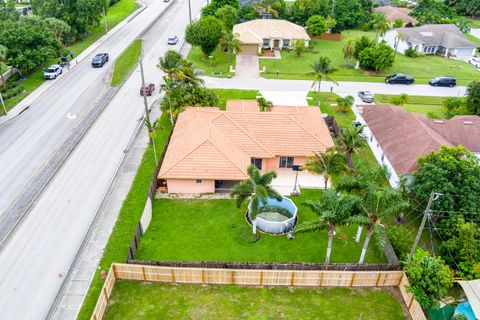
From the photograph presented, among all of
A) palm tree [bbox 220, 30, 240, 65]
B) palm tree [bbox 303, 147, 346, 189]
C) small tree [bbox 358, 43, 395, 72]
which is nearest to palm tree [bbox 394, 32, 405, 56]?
small tree [bbox 358, 43, 395, 72]

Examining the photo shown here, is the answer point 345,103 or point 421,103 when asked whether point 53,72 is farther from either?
point 421,103

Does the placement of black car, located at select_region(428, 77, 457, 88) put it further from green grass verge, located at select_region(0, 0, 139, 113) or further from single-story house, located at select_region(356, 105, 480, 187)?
green grass verge, located at select_region(0, 0, 139, 113)

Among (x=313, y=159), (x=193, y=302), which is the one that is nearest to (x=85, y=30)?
(x=313, y=159)

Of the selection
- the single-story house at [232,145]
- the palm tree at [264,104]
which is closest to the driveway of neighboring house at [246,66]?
the palm tree at [264,104]

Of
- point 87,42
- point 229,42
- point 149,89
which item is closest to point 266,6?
point 229,42

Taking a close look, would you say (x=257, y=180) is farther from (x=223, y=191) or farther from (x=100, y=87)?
(x=100, y=87)
